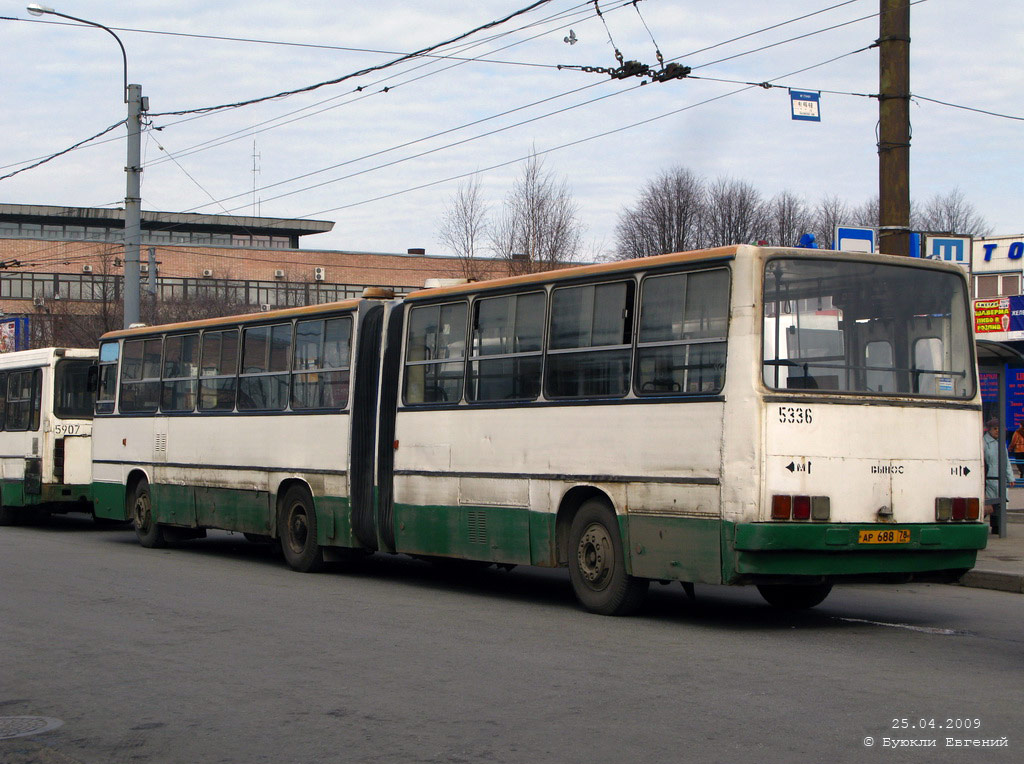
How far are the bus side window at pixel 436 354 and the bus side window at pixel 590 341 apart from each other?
4.96 ft

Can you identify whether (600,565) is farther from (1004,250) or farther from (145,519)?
(1004,250)

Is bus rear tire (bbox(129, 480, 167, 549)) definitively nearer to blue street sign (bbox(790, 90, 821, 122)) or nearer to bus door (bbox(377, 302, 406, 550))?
bus door (bbox(377, 302, 406, 550))

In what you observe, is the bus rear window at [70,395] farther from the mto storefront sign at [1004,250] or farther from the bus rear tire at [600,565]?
the mto storefront sign at [1004,250]

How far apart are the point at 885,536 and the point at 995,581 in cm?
432

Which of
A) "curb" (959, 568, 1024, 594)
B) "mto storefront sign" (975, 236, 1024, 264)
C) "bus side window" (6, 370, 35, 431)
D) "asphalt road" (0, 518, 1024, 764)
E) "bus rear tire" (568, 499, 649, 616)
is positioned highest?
"mto storefront sign" (975, 236, 1024, 264)

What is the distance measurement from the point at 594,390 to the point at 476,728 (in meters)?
5.20

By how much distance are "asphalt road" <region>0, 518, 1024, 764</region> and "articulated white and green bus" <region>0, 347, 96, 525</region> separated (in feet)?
31.1

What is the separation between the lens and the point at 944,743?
6.63m

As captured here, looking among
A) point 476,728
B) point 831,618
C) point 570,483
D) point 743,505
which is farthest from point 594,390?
point 476,728

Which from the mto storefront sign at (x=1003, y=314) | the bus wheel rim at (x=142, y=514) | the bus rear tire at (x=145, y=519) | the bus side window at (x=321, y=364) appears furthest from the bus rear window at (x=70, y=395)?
the mto storefront sign at (x=1003, y=314)

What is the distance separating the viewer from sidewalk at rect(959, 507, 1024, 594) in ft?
46.4

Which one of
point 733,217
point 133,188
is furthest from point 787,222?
point 133,188

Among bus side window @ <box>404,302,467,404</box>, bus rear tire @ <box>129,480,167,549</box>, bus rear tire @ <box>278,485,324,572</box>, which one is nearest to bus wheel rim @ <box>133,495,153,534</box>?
bus rear tire @ <box>129,480,167,549</box>

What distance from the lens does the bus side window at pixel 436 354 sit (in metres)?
13.6
